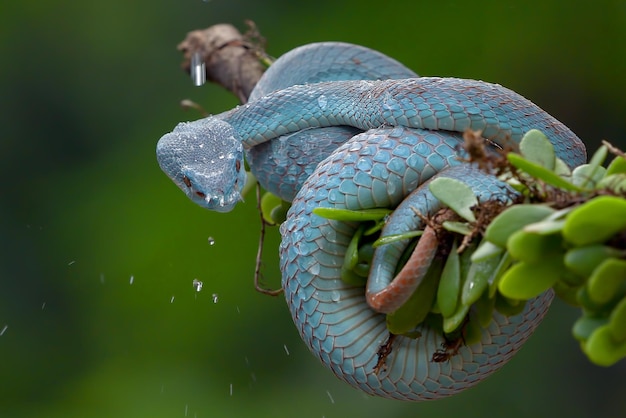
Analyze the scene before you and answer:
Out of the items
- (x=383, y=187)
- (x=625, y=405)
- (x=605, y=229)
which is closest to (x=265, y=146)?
(x=383, y=187)

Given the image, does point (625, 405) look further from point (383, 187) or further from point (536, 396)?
point (383, 187)

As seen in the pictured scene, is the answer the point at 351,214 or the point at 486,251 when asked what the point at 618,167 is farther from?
the point at 351,214

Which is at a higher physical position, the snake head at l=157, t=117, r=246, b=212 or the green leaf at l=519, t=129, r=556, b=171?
the green leaf at l=519, t=129, r=556, b=171

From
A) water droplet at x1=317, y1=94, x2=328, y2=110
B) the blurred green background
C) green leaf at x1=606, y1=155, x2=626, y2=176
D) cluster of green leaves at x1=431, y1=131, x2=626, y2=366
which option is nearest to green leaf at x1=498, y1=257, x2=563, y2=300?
cluster of green leaves at x1=431, y1=131, x2=626, y2=366

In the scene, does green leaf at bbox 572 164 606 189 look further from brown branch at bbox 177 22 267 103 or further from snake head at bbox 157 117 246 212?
brown branch at bbox 177 22 267 103

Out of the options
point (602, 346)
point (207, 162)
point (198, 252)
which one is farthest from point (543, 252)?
point (198, 252)
